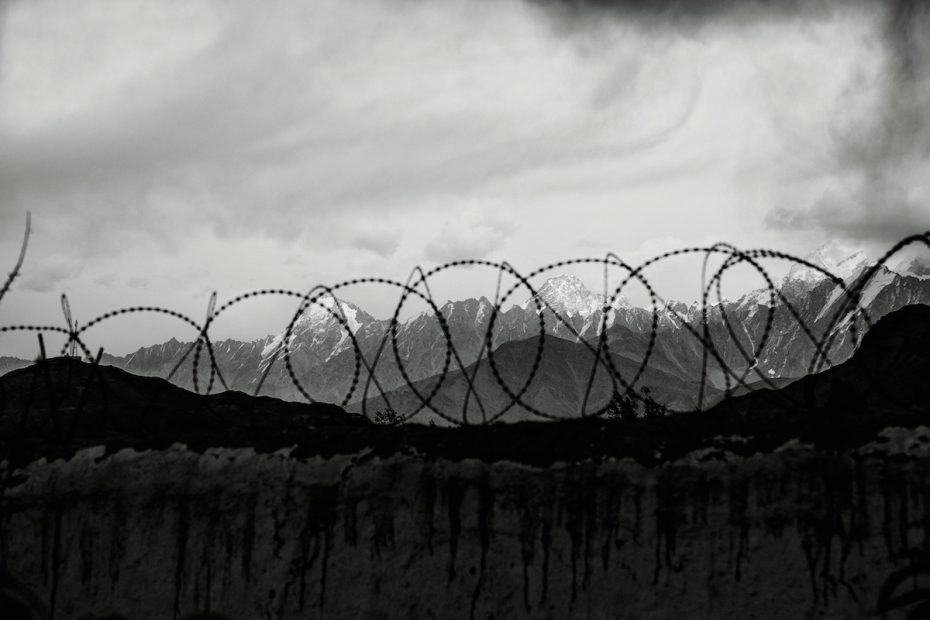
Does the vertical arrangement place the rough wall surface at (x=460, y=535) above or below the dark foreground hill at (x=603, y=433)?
below

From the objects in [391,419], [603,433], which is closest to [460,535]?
[603,433]

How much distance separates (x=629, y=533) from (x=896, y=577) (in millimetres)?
2414

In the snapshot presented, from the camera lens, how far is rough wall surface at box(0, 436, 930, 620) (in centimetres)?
755

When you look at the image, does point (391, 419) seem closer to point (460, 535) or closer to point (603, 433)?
point (603, 433)

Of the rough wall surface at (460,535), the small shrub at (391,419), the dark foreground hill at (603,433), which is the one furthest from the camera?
the small shrub at (391,419)

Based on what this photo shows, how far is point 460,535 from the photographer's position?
26.2 feet

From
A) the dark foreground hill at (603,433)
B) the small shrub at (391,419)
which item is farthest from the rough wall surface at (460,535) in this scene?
the small shrub at (391,419)

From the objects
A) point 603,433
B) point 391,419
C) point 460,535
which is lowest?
point 460,535

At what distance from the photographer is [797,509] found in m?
7.66

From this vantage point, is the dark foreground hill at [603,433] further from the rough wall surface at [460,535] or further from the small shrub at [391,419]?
the small shrub at [391,419]

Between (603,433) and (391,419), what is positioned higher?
(603,433)

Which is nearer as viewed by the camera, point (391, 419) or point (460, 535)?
point (460, 535)

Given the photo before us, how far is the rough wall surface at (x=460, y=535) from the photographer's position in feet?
24.8

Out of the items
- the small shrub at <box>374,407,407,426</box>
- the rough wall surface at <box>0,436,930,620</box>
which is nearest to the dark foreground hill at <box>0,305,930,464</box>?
the rough wall surface at <box>0,436,930,620</box>
